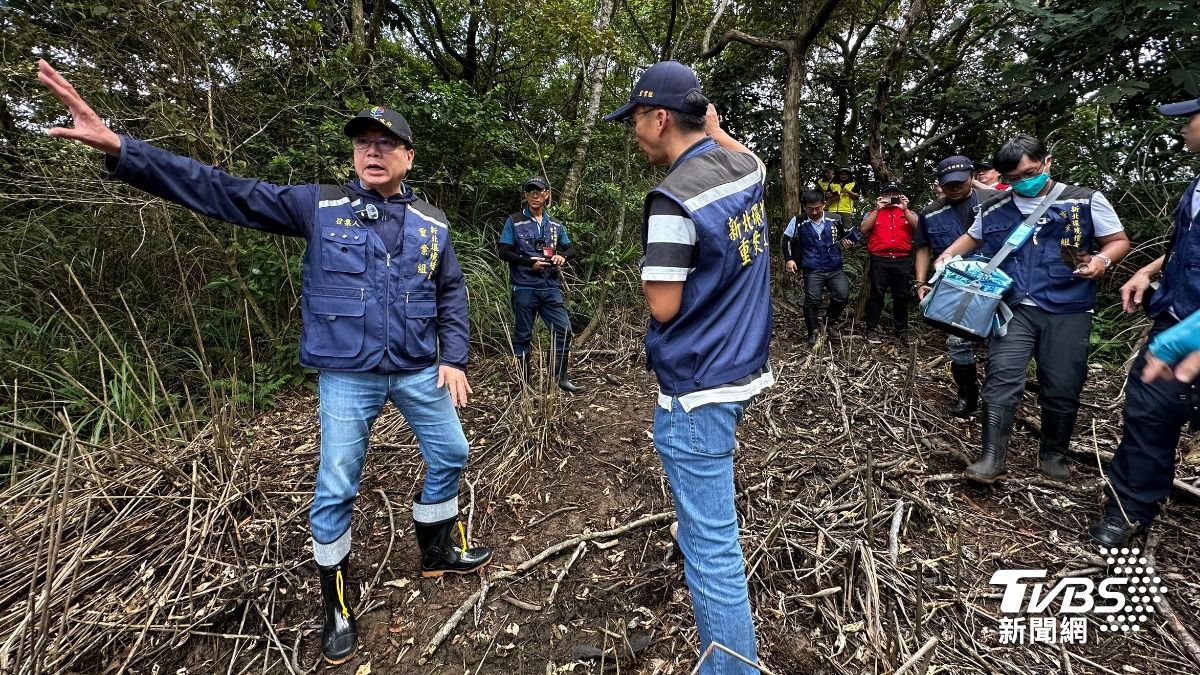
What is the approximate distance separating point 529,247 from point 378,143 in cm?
242

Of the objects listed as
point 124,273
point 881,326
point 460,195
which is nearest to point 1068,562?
point 881,326

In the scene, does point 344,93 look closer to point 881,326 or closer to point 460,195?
point 460,195

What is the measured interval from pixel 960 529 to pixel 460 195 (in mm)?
5656

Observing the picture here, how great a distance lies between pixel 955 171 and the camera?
408 cm

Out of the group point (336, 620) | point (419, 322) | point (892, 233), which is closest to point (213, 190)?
point (419, 322)

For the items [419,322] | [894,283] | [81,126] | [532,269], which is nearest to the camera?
[81,126]

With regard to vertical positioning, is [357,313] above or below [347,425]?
above

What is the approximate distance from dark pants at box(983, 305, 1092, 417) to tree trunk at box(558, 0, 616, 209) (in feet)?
14.6

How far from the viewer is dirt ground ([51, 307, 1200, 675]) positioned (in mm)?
1902

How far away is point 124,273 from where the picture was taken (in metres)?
4.52

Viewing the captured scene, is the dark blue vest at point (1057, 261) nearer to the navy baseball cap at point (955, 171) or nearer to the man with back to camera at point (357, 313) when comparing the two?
the navy baseball cap at point (955, 171)

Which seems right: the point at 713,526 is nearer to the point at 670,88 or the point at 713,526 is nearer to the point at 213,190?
the point at 670,88

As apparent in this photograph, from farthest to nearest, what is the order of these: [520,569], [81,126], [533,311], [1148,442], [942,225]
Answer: [533,311] → [942,225] → [520,569] → [1148,442] → [81,126]

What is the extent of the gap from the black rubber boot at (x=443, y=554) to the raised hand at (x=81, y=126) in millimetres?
1763
